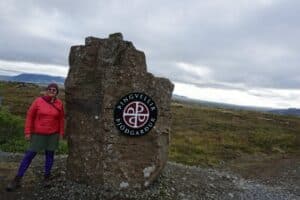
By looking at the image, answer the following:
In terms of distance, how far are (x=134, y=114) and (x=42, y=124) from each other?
8.81ft

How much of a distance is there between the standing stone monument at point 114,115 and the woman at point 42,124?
2.39 ft

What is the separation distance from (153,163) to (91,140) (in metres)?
2.02

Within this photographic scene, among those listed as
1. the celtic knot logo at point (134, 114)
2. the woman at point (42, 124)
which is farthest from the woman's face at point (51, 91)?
the celtic knot logo at point (134, 114)

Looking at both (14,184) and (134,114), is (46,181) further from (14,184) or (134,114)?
(134,114)

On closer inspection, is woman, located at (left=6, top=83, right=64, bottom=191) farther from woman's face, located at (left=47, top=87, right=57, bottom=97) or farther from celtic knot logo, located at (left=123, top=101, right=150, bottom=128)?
celtic knot logo, located at (left=123, top=101, right=150, bottom=128)

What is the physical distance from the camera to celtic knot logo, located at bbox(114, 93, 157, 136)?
12836mm

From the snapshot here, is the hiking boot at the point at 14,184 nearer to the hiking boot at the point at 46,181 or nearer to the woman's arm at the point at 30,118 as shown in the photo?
the hiking boot at the point at 46,181

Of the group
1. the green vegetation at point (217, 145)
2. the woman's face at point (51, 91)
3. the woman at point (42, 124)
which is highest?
the woman's face at point (51, 91)

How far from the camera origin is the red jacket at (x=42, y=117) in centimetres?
1230

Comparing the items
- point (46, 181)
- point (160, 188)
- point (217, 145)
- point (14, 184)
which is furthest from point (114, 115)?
point (217, 145)

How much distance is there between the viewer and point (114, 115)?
42.0 ft

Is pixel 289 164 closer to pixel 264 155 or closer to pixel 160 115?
pixel 264 155

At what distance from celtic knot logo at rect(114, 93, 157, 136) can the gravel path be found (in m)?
1.87

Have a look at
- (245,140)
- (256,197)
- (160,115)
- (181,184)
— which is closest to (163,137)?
(160,115)
